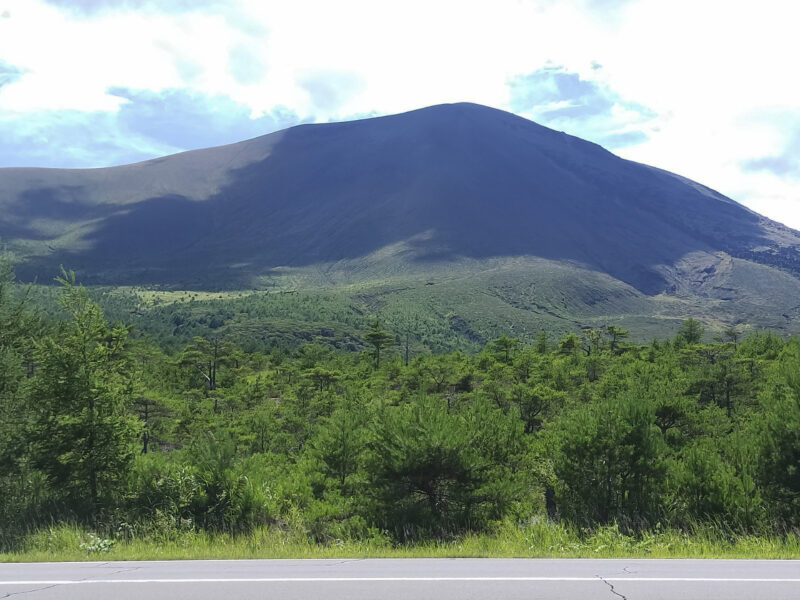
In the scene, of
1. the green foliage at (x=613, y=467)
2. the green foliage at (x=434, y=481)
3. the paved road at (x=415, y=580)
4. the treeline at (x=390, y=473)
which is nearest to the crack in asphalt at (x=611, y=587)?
the paved road at (x=415, y=580)

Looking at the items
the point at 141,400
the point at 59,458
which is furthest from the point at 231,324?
the point at 59,458

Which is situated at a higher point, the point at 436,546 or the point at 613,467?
the point at 613,467

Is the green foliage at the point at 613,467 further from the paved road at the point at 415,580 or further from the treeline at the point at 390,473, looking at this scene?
the paved road at the point at 415,580

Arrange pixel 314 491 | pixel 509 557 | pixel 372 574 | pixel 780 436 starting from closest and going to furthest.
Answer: pixel 372 574 → pixel 509 557 → pixel 780 436 → pixel 314 491

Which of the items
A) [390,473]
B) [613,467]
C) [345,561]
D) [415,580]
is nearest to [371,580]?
[415,580]

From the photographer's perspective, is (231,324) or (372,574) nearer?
(372,574)

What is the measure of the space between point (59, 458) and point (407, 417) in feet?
20.8

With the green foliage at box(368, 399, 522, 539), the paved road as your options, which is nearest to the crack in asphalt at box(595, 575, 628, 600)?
the paved road

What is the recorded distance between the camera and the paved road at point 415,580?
6.61 m

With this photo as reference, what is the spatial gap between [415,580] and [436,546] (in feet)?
8.01

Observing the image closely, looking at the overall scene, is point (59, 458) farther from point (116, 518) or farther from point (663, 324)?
point (663, 324)

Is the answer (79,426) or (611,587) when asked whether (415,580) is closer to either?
(611,587)

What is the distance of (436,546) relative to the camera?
952 cm

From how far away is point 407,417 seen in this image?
11.7 meters
